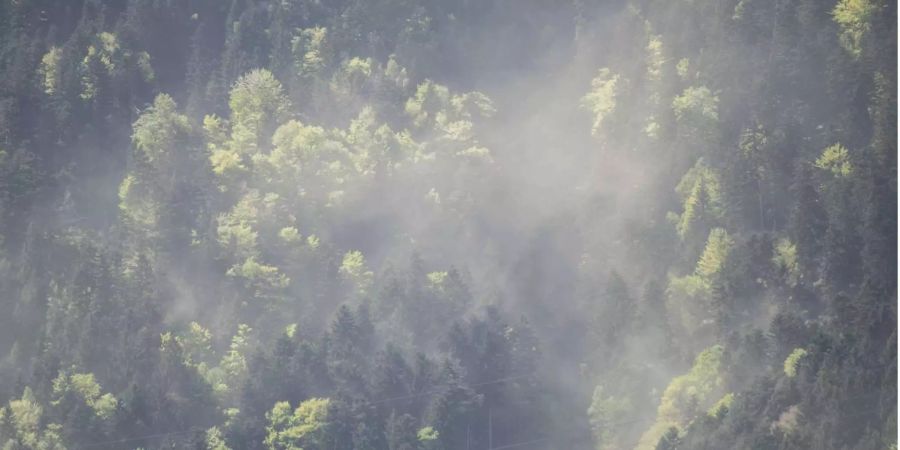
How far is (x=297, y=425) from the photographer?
642 feet

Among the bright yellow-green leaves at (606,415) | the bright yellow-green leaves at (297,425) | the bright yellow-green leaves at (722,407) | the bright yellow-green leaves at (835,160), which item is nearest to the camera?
the bright yellow-green leaves at (722,407)

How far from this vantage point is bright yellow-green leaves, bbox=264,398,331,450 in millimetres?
194375

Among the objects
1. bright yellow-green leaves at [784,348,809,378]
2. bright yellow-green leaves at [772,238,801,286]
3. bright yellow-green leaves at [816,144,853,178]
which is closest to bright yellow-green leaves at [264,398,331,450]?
bright yellow-green leaves at [772,238,801,286]

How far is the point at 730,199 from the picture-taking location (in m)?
193

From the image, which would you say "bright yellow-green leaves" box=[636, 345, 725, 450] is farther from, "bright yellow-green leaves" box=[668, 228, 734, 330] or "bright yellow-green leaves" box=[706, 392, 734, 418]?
"bright yellow-green leaves" box=[668, 228, 734, 330]

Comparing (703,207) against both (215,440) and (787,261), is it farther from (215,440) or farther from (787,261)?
(215,440)

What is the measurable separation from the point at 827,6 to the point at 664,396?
53.3m

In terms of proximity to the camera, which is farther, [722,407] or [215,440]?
[215,440]

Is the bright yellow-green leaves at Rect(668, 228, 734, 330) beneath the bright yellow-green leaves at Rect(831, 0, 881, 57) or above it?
beneath

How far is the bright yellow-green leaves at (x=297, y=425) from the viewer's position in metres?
194

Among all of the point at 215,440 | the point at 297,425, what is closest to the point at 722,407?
the point at 297,425

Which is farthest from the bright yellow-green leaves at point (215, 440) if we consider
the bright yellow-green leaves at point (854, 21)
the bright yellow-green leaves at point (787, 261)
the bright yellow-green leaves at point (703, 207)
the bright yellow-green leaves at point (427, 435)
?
the bright yellow-green leaves at point (854, 21)

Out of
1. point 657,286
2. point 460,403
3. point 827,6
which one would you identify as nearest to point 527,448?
point 460,403

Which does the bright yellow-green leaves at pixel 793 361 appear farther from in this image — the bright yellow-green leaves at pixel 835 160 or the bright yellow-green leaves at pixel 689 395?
the bright yellow-green leaves at pixel 835 160
